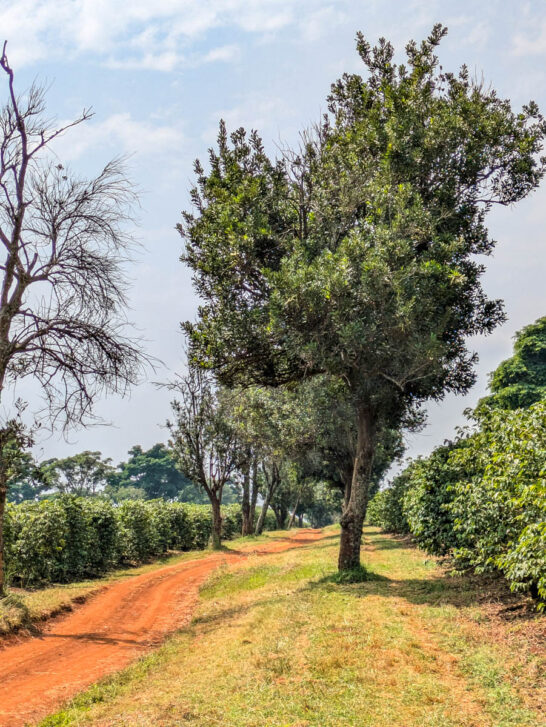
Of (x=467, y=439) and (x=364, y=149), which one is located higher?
(x=364, y=149)

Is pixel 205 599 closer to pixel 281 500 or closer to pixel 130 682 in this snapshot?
pixel 130 682

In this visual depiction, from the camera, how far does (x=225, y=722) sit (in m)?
5.74

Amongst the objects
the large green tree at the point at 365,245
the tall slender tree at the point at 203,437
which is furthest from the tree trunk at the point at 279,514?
the large green tree at the point at 365,245

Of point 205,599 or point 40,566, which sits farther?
point 40,566

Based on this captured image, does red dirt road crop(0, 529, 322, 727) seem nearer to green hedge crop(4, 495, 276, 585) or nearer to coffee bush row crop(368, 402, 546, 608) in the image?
→ green hedge crop(4, 495, 276, 585)

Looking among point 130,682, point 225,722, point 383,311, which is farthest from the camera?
point 383,311

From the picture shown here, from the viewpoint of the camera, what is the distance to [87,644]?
419 inches

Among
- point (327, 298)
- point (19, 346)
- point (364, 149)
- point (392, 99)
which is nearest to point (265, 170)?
point (364, 149)

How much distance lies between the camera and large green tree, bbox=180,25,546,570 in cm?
1360

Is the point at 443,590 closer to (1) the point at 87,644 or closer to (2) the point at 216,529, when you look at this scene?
(1) the point at 87,644

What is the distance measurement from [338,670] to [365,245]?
9613mm

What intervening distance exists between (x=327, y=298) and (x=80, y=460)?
7881 cm

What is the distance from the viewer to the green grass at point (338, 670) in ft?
19.2

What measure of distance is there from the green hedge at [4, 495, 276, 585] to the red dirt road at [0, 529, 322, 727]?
7.17 feet
